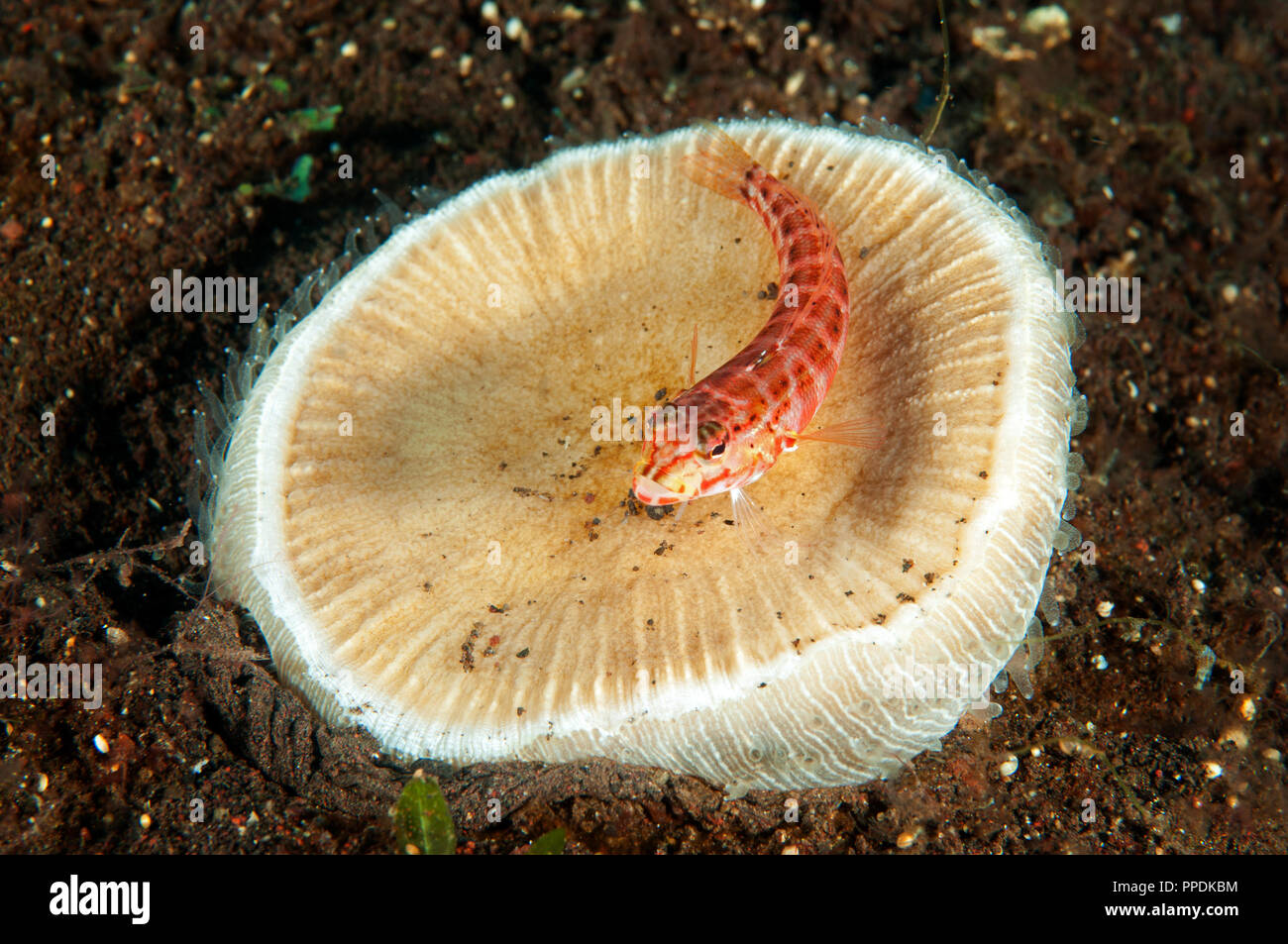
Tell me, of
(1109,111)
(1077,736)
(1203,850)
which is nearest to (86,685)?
(1077,736)

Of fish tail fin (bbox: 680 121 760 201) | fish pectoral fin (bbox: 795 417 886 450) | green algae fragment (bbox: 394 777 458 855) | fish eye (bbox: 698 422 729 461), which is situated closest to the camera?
fish eye (bbox: 698 422 729 461)

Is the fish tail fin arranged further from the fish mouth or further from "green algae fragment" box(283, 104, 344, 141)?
"green algae fragment" box(283, 104, 344, 141)

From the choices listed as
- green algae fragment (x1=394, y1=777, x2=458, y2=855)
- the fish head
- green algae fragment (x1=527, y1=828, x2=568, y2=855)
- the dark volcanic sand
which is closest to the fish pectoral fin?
the fish head

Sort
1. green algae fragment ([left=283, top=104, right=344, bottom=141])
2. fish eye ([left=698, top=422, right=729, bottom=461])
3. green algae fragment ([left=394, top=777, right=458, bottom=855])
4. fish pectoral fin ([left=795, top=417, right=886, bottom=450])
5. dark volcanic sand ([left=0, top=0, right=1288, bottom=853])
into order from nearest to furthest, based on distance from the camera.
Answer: fish eye ([left=698, top=422, right=729, bottom=461])
green algae fragment ([left=394, top=777, right=458, bottom=855])
fish pectoral fin ([left=795, top=417, right=886, bottom=450])
dark volcanic sand ([left=0, top=0, right=1288, bottom=853])
green algae fragment ([left=283, top=104, right=344, bottom=141])

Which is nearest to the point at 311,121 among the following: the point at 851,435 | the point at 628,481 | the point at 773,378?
the point at 628,481

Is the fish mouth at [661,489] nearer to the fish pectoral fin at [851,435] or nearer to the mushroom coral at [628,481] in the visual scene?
the mushroom coral at [628,481]

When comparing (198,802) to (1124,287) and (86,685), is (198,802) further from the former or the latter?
(1124,287)

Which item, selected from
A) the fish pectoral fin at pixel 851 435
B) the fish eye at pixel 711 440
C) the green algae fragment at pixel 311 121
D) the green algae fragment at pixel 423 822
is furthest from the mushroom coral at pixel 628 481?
the green algae fragment at pixel 311 121

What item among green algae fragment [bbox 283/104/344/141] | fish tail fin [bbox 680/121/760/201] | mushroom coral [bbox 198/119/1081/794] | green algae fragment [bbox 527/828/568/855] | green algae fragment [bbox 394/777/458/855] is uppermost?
green algae fragment [bbox 283/104/344/141]
